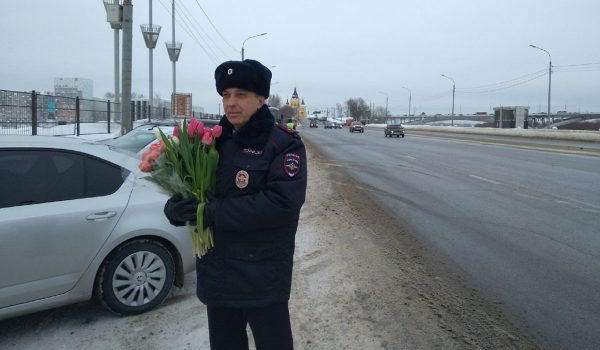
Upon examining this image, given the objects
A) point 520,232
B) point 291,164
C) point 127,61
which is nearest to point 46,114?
point 127,61

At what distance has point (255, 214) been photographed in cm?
214

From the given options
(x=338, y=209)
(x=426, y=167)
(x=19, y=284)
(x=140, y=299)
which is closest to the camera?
(x=19, y=284)

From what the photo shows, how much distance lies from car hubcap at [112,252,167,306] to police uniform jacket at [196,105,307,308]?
2.04 meters

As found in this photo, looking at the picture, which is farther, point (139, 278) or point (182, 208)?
point (139, 278)

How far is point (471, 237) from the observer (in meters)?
6.91

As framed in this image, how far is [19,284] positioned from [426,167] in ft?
46.8

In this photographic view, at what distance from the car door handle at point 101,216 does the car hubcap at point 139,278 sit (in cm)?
40

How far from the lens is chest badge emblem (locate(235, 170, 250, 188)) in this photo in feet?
7.31

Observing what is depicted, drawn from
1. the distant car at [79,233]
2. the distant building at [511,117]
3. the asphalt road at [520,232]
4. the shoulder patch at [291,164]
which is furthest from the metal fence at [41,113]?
the distant building at [511,117]

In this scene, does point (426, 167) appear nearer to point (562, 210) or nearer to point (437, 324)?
point (562, 210)

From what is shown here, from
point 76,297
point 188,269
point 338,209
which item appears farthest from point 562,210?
point 76,297

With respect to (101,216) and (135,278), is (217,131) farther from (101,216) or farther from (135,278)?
(135,278)

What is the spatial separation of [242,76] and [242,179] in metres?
0.49

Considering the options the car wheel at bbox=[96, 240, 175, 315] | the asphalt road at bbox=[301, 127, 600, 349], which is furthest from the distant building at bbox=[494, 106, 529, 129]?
the car wheel at bbox=[96, 240, 175, 315]
